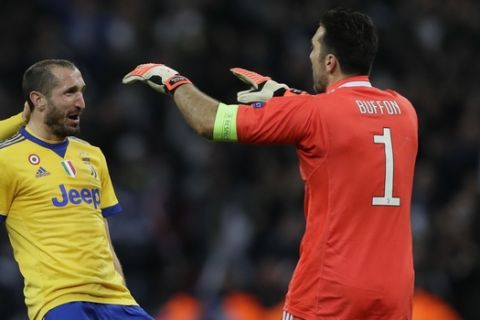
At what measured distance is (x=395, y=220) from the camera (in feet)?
20.2

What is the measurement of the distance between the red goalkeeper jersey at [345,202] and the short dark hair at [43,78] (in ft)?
4.47

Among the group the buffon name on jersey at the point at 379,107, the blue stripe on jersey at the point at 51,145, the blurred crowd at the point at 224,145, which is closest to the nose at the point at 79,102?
the blue stripe on jersey at the point at 51,145

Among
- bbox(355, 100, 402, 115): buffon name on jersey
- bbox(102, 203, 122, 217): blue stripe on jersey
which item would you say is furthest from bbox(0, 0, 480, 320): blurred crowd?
bbox(355, 100, 402, 115): buffon name on jersey

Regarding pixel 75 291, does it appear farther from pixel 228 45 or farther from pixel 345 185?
pixel 228 45

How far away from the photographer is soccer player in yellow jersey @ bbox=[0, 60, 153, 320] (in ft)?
21.8

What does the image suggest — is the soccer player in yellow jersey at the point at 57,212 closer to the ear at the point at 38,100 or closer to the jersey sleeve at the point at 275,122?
the ear at the point at 38,100

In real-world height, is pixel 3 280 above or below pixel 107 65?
below

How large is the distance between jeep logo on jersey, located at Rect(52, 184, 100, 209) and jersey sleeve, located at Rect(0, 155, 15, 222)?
0.23 m

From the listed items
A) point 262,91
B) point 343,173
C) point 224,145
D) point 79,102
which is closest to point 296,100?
point 262,91

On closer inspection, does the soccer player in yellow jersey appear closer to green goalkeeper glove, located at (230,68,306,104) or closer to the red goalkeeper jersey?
green goalkeeper glove, located at (230,68,306,104)

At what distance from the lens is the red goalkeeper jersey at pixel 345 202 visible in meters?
6.07

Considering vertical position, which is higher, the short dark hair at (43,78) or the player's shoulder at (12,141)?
the short dark hair at (43,78)

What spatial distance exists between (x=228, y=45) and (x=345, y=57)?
9456mm

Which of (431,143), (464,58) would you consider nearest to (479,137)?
(431,143)
